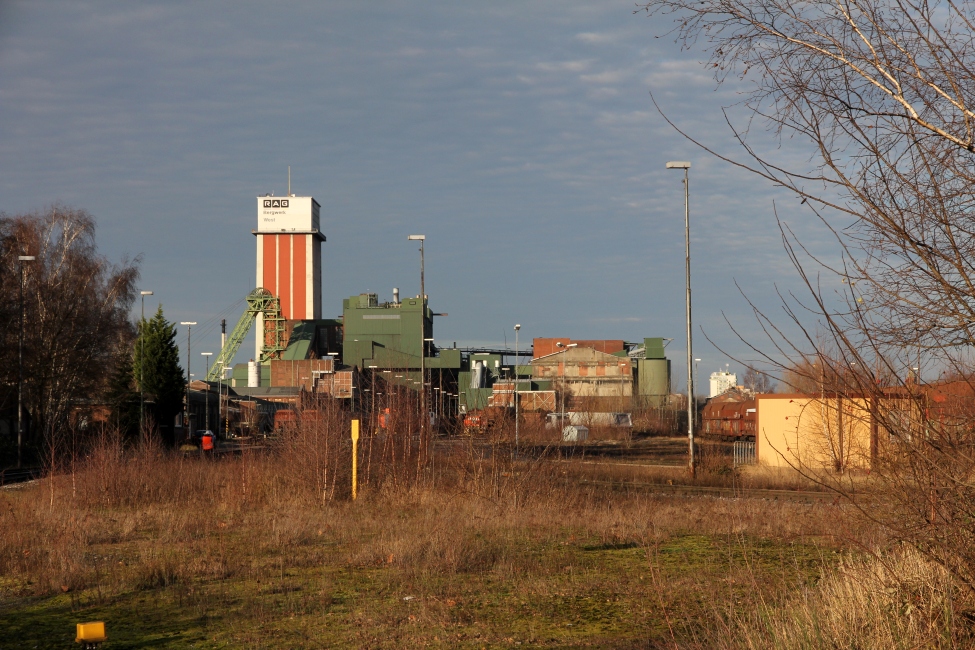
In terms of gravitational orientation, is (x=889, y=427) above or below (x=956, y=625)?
above

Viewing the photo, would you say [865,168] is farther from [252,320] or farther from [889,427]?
[252,320]

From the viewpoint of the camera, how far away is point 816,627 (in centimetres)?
594

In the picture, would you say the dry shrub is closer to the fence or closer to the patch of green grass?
the patch of green grass

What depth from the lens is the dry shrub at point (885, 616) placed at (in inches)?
204

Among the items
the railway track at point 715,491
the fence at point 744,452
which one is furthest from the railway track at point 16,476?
the fence at point 744,452

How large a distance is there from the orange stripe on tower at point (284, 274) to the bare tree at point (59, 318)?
57878 mm

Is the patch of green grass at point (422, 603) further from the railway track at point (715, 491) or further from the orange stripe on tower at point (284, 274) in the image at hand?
the orange stripe on tower at point (284, 274)

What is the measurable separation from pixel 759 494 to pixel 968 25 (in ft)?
65.0

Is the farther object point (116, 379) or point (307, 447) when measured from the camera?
point (116, 379)

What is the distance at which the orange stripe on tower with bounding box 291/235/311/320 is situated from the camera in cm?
10956

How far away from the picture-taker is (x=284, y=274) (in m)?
112

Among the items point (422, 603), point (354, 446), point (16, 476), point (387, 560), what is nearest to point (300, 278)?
point (16, 476)

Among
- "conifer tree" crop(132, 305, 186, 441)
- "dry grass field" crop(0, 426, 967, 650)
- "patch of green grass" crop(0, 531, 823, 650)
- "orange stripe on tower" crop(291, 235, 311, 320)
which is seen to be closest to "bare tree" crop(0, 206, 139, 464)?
"conifer tree" crop(132, 305, 186, 441)

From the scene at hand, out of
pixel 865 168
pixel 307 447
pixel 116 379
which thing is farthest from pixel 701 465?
pixel 116 379
